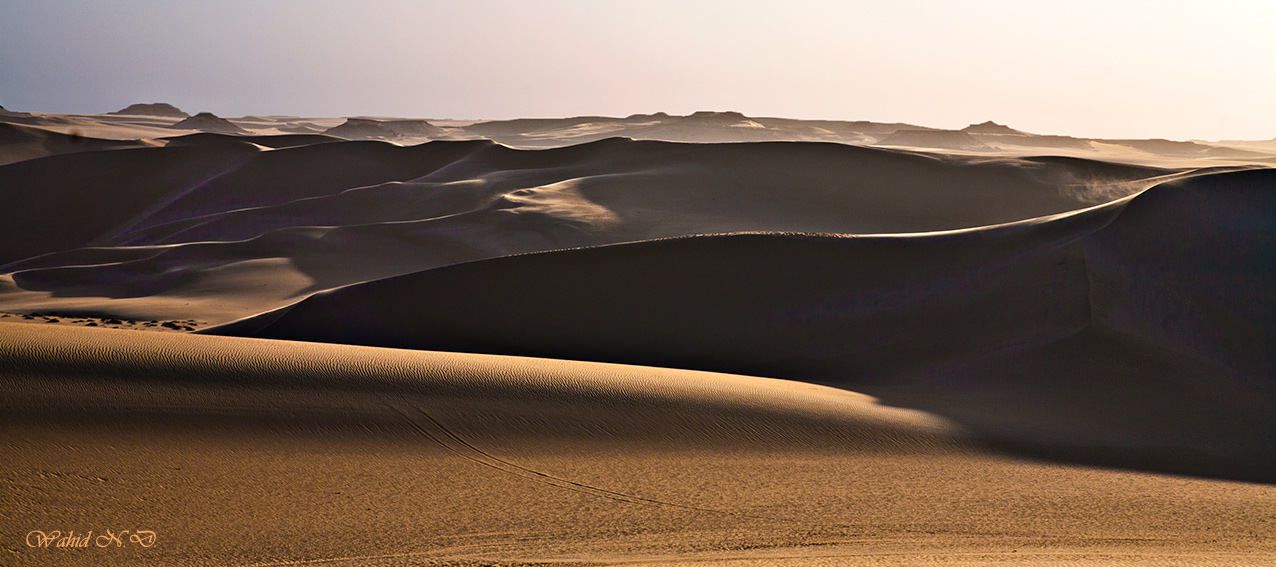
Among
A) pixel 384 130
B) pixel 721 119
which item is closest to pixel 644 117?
pixel 721 119

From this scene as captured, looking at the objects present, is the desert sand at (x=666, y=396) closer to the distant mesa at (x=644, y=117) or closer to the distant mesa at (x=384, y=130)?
the distant mesa at (x=384, y=130)

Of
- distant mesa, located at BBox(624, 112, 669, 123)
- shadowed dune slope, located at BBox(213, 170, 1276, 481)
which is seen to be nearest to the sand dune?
distant mesa, located at BBox(624, 112, 669, 123)

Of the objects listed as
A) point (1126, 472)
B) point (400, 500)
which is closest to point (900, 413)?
point (1126, 472)

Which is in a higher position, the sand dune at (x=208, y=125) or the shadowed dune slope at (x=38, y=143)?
the sand dune at (x=208, y=125)

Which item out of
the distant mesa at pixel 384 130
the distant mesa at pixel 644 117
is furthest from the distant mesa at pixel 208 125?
the distant mesa at pixel 644 117

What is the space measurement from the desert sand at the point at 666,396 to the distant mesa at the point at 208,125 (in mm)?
45388

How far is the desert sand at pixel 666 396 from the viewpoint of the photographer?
2795mm

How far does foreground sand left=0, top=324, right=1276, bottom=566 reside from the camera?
2.69 m

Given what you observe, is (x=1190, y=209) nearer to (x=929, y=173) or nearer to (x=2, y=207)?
(x=929, y=173)

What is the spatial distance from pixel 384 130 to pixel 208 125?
11393 millimetres

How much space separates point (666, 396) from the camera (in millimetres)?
3982

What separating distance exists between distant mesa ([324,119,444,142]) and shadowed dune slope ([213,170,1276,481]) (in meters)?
43.3
